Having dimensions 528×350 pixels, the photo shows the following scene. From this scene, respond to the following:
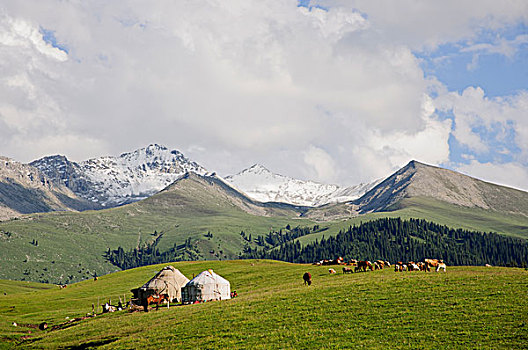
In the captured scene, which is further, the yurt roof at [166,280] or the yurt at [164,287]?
the yurt roof at [166,280]

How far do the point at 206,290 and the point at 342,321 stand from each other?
111 ft

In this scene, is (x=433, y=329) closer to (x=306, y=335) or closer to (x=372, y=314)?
(x=372, y=314)

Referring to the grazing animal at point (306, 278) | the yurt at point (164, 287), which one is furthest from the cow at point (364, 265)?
the yurt at point (164, 287)

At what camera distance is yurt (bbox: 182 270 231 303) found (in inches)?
2773

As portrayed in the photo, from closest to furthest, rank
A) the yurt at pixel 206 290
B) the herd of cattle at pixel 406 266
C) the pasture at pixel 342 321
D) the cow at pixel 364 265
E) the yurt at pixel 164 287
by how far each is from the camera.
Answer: the pasture at pixel 342 321 → the yurt at pixel 206 290 → the herd of cattle at pixel 406 266 → the cow at pixel 364 265 → the yurt at pixel 164 287

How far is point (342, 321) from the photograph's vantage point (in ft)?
134

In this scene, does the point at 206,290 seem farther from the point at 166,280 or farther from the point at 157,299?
the point at 166,280

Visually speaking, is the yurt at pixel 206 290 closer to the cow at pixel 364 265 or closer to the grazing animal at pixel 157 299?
the grazing animal at pixel 157 299

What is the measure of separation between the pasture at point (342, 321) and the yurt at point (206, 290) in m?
8.63

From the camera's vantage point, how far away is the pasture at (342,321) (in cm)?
3481

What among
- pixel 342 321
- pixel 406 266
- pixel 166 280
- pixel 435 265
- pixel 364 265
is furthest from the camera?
pixel 166 280

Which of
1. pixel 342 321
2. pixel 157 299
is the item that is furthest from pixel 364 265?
pixel 342 321

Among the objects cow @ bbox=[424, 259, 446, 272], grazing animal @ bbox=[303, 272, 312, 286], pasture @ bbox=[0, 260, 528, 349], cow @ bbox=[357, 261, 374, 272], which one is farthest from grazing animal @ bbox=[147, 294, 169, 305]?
cow @ bbox=[424, 259, 446, 272]

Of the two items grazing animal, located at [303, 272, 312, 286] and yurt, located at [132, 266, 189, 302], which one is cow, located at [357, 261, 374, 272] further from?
yurt, located at [132, 266, 189, 302]
